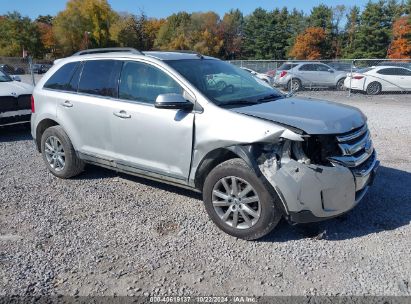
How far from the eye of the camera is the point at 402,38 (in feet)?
187

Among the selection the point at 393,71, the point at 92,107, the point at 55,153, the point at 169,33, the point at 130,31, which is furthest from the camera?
the point at 169,33

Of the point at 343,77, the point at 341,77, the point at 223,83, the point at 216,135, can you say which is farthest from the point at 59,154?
the point at 343,77

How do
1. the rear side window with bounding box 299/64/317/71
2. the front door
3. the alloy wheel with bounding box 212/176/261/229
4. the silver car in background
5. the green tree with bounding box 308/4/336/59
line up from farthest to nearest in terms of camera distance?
the green tree with bounding box 308/4/336/59 → the rear side window with bounding box 299/64/317/71 → the silver car in background → the front door → the alloy wheel with bounding box 212/176/261/229

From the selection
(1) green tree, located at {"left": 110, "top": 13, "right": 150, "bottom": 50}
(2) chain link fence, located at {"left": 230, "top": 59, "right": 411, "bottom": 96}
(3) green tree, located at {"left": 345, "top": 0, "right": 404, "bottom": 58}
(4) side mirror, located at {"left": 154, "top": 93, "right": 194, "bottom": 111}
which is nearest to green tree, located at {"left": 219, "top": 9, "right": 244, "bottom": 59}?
(1) green tree, located at {"left": 110, "top": 13, "right": 150, "bottom": 50}

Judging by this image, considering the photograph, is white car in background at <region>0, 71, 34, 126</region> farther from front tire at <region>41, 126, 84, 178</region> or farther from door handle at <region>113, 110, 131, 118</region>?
door handle at <region>113, 110, 131, 118</region>

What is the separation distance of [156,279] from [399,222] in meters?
2.63

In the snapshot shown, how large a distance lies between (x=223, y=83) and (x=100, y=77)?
1606 mm

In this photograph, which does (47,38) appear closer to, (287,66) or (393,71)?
(287,66)

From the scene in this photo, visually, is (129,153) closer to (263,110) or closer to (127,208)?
(127,208)

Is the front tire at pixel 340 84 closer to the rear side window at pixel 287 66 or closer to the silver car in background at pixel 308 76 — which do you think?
the silver car in background at pixel 308 76

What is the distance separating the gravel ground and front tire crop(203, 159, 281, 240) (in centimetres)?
15

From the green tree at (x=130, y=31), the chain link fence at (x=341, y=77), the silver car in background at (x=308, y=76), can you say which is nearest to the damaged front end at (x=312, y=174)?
the chain link fence at (x=341, y=77)

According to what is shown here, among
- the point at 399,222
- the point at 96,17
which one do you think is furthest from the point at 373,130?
the point at 96,17

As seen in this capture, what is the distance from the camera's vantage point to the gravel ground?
9.73 feet
